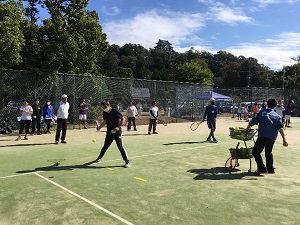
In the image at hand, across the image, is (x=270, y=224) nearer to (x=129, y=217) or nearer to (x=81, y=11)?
(x=129, y=217)

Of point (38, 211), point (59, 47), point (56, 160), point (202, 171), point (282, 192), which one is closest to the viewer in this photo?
point (38, 211)

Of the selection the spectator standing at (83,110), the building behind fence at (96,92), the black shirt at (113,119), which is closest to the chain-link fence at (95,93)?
the building behind fence at (96,92)

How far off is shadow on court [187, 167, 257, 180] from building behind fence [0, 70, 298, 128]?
39.1 feet

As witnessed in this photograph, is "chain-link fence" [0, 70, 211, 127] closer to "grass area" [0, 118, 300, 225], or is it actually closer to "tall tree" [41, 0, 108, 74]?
"tall tree" [41, 0, 108, 74]

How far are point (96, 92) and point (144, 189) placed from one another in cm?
1432

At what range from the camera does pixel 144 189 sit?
7.07 meters

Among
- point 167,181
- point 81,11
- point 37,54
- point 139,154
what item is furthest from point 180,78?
point 167,181

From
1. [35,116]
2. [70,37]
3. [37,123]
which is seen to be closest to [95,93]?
[70,37]

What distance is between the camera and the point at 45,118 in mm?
16969

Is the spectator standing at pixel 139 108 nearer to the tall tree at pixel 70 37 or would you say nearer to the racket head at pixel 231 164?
the tall tree at pixel 70 37

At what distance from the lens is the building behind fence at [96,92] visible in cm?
1719

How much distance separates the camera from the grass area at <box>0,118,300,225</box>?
5.52 m

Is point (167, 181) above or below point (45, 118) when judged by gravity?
below

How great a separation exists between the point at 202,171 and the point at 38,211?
15.0ft
